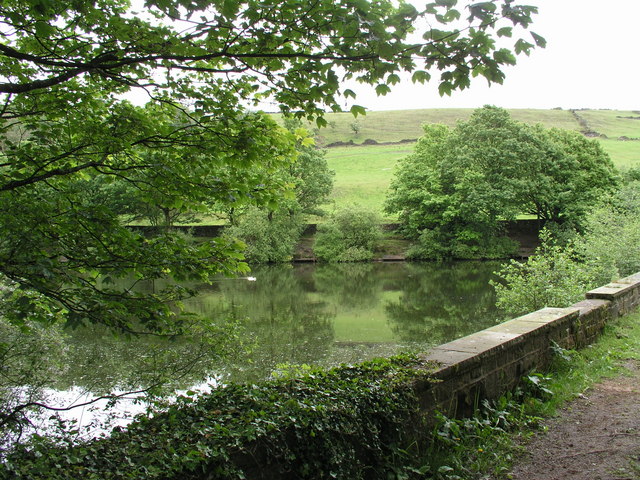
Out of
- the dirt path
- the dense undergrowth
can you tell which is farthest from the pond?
the dirt path

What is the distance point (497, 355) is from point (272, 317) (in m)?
13.4

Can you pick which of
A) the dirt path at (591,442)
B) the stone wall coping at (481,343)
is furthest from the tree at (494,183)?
the dirt path at (591,442)

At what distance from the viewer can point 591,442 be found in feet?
13.5

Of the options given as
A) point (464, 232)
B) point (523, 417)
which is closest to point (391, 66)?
point (523, 417)

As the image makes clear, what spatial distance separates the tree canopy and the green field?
40.2 meters

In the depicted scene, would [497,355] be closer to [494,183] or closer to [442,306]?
[442,306]

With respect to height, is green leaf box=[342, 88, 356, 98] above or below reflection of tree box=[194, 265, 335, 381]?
above

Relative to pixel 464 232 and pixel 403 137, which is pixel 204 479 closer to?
pixel 464 232

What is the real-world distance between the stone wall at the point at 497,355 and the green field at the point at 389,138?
3776 cm

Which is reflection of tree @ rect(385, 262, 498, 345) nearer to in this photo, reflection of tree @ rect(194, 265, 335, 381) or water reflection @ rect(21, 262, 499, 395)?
water reflection @ rect(21, 262, 499, 395)

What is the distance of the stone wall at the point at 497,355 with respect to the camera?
4098 millimetres

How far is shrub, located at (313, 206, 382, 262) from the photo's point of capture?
3903cm

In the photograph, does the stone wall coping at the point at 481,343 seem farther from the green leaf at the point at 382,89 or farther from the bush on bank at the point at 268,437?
the green leaf at the point at 382,89

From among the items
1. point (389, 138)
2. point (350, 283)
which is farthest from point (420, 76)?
point (389, 138)
